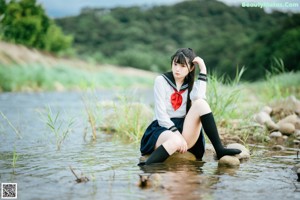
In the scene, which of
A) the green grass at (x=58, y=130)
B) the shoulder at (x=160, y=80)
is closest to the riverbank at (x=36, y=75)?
the green grass at (x=58, y=130)

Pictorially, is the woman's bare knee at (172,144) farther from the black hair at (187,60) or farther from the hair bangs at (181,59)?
the hair bangs at (181,59)

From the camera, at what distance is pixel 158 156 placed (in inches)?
145

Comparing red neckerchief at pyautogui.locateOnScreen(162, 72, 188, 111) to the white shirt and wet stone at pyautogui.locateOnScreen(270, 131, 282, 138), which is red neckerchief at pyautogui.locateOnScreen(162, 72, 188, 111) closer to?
the white shirt

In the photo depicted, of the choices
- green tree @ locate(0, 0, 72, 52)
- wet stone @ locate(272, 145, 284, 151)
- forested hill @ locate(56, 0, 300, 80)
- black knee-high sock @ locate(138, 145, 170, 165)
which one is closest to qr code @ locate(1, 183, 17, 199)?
black knee-high sock @ locate(138, 145, 170, 165)

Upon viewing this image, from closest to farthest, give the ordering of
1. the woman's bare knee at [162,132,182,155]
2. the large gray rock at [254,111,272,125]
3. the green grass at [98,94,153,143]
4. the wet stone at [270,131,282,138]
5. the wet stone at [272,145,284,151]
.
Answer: the woman's bare knee at [162,132,182,155]
the wet stone at [272,145,284,151]
the green grass at [98,94,153,143]
the wet stone at [270,131,282,138]
the large gray rock at [254,111,272,125]

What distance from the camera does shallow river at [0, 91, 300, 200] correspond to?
283 centimetres

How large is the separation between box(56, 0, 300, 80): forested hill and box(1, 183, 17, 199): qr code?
32.8 meters

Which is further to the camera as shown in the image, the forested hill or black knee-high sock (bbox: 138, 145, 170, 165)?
the forested hill

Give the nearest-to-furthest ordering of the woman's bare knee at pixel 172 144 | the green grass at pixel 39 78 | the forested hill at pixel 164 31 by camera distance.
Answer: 1. the woman's bare knee at pixel 172 144
2. the green grass at pixel 39 78
3. the forested hill at pixel 164 31

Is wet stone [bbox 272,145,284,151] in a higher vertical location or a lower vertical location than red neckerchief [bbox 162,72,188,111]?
lower

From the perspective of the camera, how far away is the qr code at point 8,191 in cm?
276

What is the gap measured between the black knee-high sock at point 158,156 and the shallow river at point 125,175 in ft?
0.24

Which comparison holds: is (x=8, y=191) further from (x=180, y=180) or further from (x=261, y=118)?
(x=261, y=118)

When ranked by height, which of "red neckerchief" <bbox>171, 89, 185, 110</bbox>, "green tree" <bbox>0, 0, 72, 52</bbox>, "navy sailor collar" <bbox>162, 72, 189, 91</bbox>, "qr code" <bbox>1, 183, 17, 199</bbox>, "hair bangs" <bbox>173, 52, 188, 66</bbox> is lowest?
"qr code" <bbox>1, 183, 17, 199</bbox>
